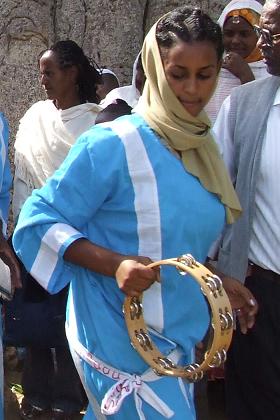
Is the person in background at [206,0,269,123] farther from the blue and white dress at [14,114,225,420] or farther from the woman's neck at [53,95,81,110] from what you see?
the blue and white dress at [14,114,225,420]

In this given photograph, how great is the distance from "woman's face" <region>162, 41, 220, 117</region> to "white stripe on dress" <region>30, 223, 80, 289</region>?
1.54ft

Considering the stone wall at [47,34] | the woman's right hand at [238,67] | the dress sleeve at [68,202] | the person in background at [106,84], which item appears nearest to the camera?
the dress sleeve at [68,202]

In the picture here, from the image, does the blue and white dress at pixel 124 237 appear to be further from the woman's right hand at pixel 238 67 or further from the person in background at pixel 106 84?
the person in background at pixel 106 84

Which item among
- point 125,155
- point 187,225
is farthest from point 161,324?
point 125,155

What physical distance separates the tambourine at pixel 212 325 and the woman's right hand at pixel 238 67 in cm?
198

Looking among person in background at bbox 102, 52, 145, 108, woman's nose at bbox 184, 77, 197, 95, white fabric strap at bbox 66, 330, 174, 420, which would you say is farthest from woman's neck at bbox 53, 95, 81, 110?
white fabric strap at bbox 66, 330, 174, 420

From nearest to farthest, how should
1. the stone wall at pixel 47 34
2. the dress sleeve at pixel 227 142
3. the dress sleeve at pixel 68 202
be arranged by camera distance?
1. the dress sleeve at pixel 68 202
2. the dress sleeve at pixel 227 142
3. the stone wall at pixel 47 34

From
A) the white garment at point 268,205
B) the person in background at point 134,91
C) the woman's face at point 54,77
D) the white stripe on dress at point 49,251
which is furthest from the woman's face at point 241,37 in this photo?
the white stripe on dress at point 49,251

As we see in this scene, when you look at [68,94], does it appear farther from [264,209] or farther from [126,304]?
[126,304]

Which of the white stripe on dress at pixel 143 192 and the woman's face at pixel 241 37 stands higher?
the white stripe on dress at pixel 143 192

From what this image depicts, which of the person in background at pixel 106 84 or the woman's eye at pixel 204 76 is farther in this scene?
the person in background at pixel 106 84

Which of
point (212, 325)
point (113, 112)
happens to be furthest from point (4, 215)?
point (212, 325)

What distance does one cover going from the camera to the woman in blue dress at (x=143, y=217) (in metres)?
2.16

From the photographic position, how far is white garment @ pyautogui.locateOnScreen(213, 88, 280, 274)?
2795 mm
